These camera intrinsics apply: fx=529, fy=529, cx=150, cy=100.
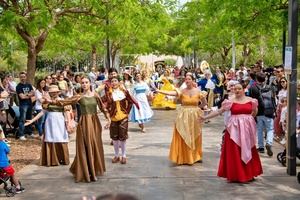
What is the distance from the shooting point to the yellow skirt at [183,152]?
10.1 meters

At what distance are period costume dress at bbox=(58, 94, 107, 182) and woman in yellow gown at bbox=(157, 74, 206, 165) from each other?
5.79ft

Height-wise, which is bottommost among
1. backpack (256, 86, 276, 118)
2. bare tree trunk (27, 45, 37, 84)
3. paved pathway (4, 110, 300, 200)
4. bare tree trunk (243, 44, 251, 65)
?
paved pathway (4, 110, 300, 200)

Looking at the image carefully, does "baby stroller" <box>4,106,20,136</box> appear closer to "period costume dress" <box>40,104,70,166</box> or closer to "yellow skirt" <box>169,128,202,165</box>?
"period costume dress" <box>40,104,70,166</box>

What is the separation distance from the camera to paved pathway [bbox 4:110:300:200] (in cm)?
791

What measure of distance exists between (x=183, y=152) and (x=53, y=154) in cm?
256

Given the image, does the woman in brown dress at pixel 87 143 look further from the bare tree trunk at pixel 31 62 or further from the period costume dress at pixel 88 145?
the bare tree trunk at pixel 31 62

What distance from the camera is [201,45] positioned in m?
43.1

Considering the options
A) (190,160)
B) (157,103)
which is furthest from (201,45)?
(190,160)

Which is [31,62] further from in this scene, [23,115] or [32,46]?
[23,115]

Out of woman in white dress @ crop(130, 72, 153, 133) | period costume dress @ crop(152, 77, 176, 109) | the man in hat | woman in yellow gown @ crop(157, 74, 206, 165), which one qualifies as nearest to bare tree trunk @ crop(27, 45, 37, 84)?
the man in hat

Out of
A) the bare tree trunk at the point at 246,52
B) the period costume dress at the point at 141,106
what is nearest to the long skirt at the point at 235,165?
the period costume dress at the point at 141,106

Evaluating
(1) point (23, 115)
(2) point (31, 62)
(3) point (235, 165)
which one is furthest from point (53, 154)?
(2) point (31, 62)

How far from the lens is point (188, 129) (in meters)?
10.1

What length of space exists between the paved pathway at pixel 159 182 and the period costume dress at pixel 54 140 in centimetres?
25
